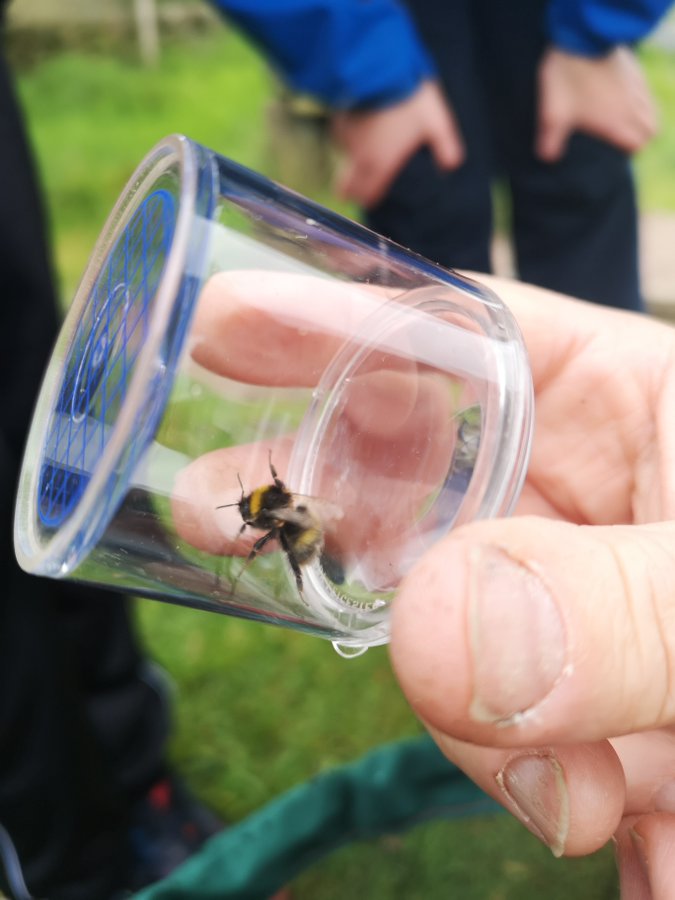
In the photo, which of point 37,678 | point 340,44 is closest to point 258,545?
point 37,678

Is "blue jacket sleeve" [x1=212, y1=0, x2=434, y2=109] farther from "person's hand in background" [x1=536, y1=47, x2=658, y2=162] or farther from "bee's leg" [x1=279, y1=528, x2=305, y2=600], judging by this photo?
"bee's leg" [x1=279, y1=528, x2=305, y2=600]

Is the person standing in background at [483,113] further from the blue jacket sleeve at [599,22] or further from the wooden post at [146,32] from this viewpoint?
the wooden post at [146,32]

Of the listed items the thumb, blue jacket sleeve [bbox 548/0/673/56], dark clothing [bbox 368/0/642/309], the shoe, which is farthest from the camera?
dark clothing [bbox 368/0/642/309]

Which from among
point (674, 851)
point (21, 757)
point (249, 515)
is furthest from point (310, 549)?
point (21, 757)

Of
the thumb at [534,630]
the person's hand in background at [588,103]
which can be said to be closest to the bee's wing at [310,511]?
the thumb at [534,630]

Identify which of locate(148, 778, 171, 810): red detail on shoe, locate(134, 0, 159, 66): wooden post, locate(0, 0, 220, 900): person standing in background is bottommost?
locate(148, 778, 171, 810): red detail on shoe

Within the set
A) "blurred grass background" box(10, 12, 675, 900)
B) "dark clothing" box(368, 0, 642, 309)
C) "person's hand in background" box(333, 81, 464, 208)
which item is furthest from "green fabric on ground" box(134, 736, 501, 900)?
"person's hand in background" box(333, 81, 464, 208)
